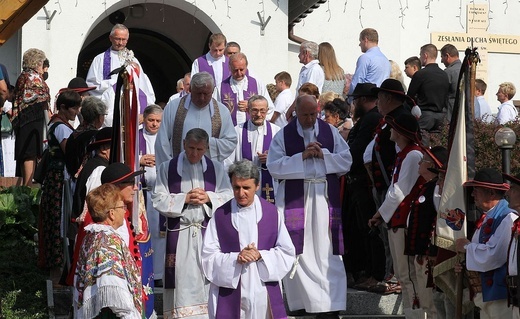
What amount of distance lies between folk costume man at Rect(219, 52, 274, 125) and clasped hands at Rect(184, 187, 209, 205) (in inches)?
129

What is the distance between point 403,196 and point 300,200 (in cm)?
130

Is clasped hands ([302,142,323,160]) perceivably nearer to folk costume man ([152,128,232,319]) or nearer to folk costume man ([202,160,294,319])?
folk costume man ([152,128,232,319])

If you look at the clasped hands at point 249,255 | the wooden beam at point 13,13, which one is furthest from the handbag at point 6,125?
the wooden beam at point 13,13

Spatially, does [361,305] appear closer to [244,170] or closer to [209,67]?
[244,170]

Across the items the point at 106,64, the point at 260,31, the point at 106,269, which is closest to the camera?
the point at 106,269

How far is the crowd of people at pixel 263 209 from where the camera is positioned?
9477 millimetres

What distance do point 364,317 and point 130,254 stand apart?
362cm

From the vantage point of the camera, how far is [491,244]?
9.45 m

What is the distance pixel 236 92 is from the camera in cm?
1490

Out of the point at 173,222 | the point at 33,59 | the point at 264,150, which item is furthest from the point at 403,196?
the point at 33,59

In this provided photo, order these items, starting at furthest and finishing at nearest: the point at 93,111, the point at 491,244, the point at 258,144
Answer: the point at 258,144 → the point at 93,111 → the point at 491,244

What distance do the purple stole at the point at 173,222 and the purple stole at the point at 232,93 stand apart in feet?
10.2

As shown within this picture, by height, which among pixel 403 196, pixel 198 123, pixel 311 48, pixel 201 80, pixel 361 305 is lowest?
pixel 361 305

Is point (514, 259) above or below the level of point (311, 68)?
below
